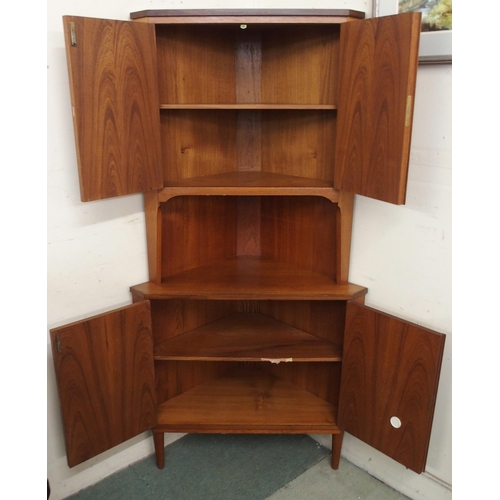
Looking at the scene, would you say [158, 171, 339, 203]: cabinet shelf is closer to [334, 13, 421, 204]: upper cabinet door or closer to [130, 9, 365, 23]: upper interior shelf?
[334, 13, 421, 204]: upper cabinet door

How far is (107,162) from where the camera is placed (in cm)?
171

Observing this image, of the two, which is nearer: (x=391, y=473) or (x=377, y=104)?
(x=377, y=104)

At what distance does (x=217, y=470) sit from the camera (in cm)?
221

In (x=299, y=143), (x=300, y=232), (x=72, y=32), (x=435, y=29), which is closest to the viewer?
(x=72, y=32)

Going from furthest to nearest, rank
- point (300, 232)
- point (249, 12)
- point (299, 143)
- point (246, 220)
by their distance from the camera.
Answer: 1. point (246, 220)
2. point (300, 232)
3. point (299, 143)
4. point (249, 12)

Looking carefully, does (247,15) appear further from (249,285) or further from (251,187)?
(249,285)

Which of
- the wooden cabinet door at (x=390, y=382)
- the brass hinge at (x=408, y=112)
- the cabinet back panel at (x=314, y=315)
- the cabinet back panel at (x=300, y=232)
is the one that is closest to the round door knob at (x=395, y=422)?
the wooden cabinet door at (x=390, y=382)

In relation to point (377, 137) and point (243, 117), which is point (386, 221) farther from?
point (243, 117)

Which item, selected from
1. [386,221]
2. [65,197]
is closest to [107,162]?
[65,197]

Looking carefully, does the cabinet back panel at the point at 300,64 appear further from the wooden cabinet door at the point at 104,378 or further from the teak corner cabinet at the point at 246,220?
the wooden cabinet door at the point at 104,378

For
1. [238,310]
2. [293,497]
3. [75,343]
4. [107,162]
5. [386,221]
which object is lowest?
[293,497]

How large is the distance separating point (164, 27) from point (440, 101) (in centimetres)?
106

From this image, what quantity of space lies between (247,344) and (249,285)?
0.29m

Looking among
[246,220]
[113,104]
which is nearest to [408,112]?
[113,104]
